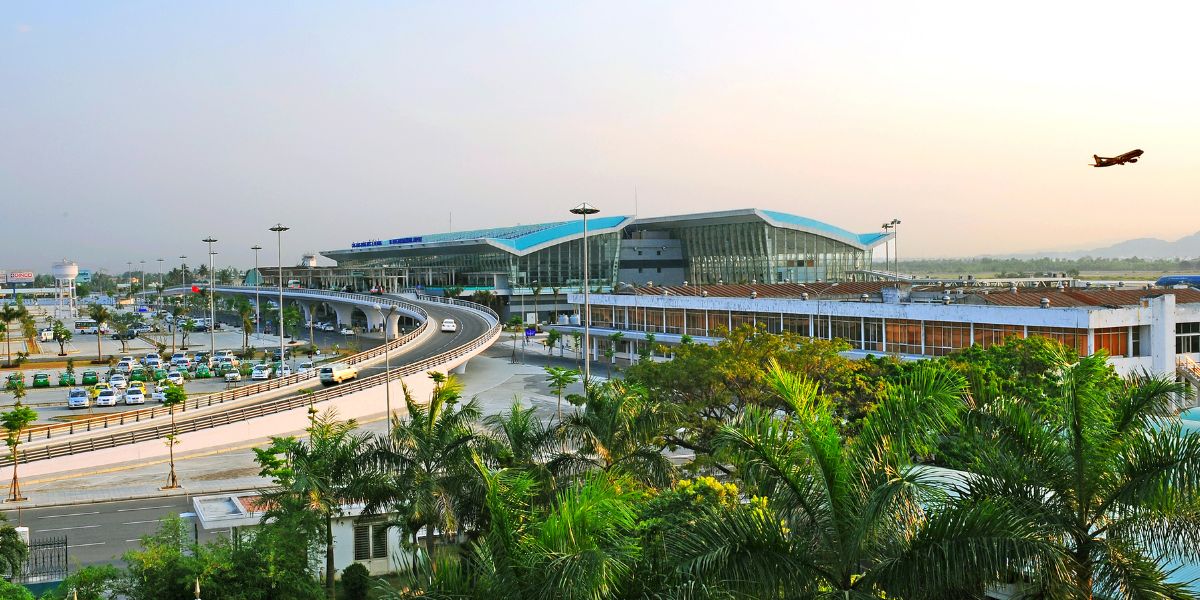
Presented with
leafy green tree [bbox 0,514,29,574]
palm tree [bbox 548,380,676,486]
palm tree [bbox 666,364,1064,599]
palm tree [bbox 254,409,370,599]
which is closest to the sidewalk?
palm tree [bbox 254,409,370,599]

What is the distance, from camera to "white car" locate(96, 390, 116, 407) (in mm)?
58062

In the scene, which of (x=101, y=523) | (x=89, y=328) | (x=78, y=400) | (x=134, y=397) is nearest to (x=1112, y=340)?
(x=101, y=523)

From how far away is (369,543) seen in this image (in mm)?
24156

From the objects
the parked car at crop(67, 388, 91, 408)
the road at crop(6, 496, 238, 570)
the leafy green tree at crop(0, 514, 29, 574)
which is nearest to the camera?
the leafy green tree at crop(0, 514, 29, 574)

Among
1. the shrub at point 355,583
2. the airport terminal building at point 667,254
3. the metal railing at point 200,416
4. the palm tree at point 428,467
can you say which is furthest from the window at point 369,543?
the airport terminal building at point 667,254

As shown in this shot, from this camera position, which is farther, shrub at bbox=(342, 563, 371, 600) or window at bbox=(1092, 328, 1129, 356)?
window at bbox=(1092, 328, 1129, 356)

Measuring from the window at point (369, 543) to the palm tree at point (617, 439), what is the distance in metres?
8.07

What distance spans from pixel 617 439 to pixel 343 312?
107943 mm

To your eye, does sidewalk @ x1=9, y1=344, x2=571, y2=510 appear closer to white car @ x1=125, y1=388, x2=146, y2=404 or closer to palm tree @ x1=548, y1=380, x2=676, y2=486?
palm tree @ x1=548, y1=380, x2=676, y2=486

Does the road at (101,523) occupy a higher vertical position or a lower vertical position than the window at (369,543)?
lower

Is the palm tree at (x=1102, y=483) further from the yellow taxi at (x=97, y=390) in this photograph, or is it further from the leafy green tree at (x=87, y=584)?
the yellow taxi at (x=97, y=390)

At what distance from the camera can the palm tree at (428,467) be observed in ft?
56.7

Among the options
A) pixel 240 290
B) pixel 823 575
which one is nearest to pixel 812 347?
pixel 823 575

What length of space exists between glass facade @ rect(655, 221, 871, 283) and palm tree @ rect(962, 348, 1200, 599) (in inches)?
4438
